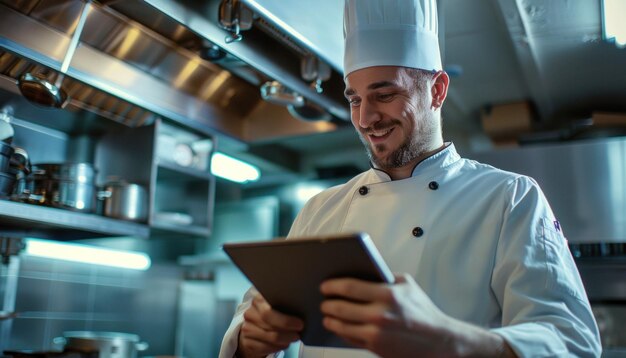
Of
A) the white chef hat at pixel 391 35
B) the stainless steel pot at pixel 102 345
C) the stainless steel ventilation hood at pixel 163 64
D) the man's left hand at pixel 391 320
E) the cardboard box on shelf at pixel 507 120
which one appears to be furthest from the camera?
the cardboard box on shelf at pixel 507 120

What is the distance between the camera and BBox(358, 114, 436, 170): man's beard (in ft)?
5.04

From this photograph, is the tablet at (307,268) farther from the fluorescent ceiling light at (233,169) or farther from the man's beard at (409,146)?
the fluorescent ceiling light at (233,169)

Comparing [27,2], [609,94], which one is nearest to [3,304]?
[27,2]

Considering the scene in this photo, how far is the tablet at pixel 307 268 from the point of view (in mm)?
929

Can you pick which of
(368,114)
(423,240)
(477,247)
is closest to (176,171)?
(368,114)

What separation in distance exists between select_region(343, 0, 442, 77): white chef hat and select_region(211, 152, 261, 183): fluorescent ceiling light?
255cm

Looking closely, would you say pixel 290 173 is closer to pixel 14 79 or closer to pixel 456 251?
pixel 14 79

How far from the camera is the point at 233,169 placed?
14.4ft

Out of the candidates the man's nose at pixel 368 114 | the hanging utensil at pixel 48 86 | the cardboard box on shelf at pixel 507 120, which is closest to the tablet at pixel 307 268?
the man's nose at pixel 368 114

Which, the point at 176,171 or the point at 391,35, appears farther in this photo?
the point at 176,171

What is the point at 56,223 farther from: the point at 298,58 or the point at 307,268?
the point at 307,268

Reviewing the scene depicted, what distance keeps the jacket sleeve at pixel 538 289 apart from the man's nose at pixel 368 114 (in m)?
0.36

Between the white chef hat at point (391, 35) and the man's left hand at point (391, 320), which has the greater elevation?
the white chef hat at point (391, 35)

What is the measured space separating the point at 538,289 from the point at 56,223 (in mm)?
2046
